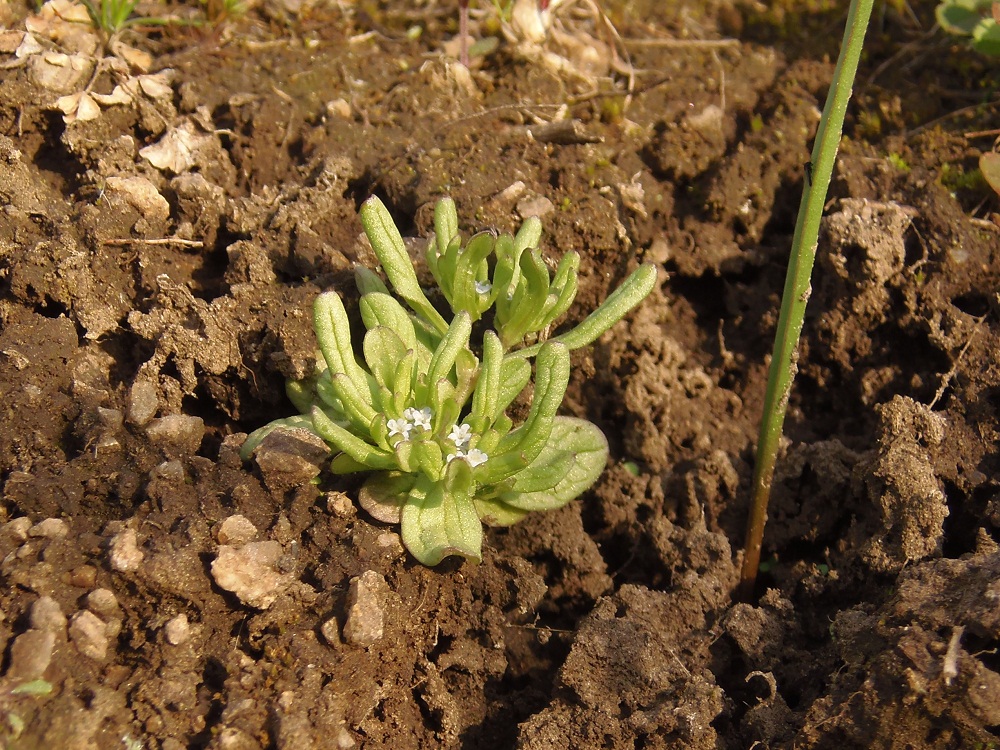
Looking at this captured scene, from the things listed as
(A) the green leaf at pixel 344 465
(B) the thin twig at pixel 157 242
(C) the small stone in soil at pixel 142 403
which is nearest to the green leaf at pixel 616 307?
(A) the green leaf at pixel 344 465

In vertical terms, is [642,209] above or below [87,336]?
above

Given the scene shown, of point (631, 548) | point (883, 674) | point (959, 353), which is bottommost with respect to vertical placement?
point (631, 548)

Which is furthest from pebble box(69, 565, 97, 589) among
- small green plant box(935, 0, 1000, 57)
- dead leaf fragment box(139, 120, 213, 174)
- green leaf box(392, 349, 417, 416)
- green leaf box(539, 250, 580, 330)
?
small green plant box(935, 0, 1000, 57)

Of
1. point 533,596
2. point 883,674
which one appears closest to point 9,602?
point 533,596

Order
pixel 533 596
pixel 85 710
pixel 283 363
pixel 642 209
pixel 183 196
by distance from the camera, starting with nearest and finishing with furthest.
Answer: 1. pixel 85 710
2. pixel 533 596
3. pixel 283 363
4. pixel 183 196
5. pixel 642 209

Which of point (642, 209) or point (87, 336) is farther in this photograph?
point (642, 209)

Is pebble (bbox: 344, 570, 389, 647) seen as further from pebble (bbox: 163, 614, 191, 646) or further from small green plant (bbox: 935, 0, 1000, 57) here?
small green plant (bbox: 935, 0, 1000, 57)

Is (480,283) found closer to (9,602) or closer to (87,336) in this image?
(87,336)
